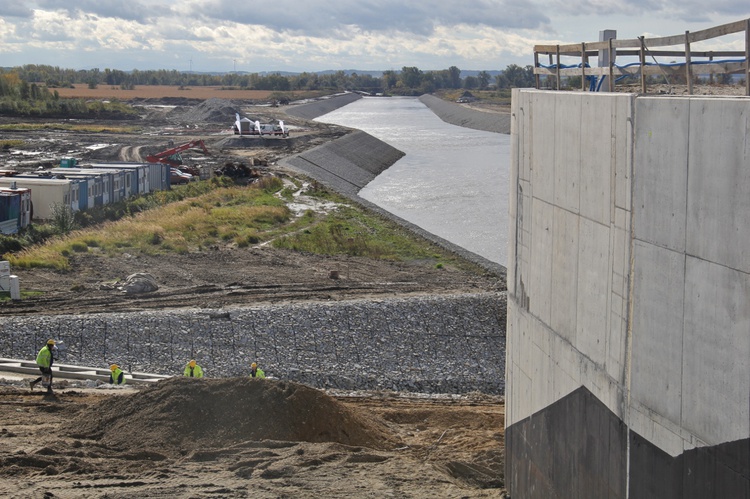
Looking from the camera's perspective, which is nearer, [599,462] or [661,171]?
[661,171]

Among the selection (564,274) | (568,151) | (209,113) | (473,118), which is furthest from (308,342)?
(473,118)

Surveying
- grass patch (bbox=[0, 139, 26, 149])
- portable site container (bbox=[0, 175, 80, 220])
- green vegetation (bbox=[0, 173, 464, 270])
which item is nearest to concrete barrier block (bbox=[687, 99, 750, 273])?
green vegetation (bbox=[0, 173, 464, 270])

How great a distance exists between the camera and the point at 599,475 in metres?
8.40

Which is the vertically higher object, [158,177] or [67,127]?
[67,127]

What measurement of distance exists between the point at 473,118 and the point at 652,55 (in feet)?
398

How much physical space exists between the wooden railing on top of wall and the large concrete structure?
0.53m

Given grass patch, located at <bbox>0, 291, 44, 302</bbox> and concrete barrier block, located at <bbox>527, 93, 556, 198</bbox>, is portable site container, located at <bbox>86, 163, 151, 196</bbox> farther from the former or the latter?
concrete barrier block, located at <bbox>527, 93, 556, 198</bbox>

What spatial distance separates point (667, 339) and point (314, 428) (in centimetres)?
718

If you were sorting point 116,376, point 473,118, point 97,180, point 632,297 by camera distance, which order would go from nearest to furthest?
point 632,297
point 116,376
point 97,180
point 473,118

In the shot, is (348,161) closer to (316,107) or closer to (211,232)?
(211,232)

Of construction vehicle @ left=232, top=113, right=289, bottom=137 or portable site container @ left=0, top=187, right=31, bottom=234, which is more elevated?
construction vehicle @ left=232, top=113, right=289, bottom=137

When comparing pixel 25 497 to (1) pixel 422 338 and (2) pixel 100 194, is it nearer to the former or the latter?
(1) pixel 422 338

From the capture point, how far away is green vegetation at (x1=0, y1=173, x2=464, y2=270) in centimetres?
3045

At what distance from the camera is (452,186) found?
193 feet
